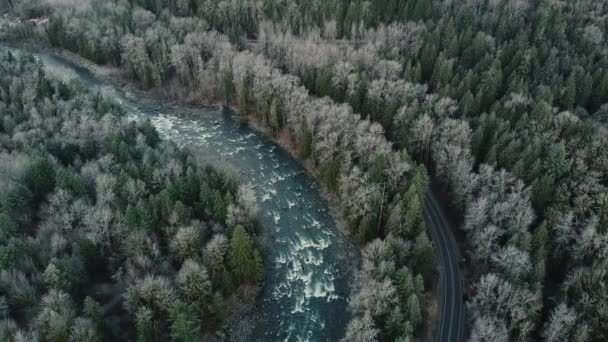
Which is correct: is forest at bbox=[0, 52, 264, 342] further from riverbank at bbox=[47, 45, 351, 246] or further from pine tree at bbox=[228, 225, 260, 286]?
riverbank at bbox=[47, 45, 351, 246]

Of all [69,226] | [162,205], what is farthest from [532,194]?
[69,226]

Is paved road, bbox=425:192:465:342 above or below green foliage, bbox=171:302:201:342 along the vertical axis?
below

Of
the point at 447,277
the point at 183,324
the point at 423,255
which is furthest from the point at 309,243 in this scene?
the point at 183,324

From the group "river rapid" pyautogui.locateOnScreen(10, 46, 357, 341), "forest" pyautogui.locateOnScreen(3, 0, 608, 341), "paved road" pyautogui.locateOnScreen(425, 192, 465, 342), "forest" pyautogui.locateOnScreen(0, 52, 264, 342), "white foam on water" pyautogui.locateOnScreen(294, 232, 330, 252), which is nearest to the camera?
"forest" pyautogui.locateOnScreen(0, 52, 264, 342)

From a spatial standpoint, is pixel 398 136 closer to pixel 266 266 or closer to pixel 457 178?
pixel 457 178

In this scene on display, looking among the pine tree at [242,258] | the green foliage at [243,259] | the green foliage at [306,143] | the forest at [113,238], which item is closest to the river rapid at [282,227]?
the green foliage at [306,143]

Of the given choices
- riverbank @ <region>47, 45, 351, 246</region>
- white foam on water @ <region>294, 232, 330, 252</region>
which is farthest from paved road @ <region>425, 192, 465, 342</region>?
white foam on water @ <region>294, 232, 330, 252</region>
